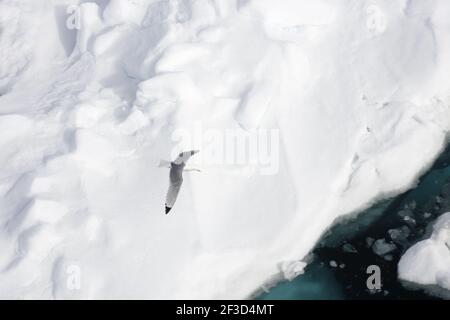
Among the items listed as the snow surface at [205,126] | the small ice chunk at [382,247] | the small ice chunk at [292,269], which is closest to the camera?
the snow surface at [205,126]

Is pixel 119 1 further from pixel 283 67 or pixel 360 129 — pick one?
pixel 360 129

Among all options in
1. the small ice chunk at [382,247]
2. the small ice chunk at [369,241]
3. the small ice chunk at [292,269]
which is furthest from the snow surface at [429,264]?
the small ice chunk at [292,269]

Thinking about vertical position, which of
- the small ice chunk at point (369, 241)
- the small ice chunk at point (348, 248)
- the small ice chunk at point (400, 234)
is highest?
the small ice chunk at point (400, 234)

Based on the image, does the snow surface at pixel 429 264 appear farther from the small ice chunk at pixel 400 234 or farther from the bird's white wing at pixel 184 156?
the bird's white wing at pixel 184 156

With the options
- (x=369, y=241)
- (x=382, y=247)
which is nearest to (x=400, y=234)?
(x=382, y=247)

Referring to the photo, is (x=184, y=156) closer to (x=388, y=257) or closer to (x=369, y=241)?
(x=369, y=241)

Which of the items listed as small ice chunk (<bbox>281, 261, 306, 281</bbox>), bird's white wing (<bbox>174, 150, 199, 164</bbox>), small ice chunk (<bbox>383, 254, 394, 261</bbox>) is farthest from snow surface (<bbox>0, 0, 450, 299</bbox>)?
small ice chunk (<bbox>383, 254, 394, 261</bbox>)

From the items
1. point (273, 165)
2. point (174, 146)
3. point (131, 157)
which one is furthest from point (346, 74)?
point (131, 157)
